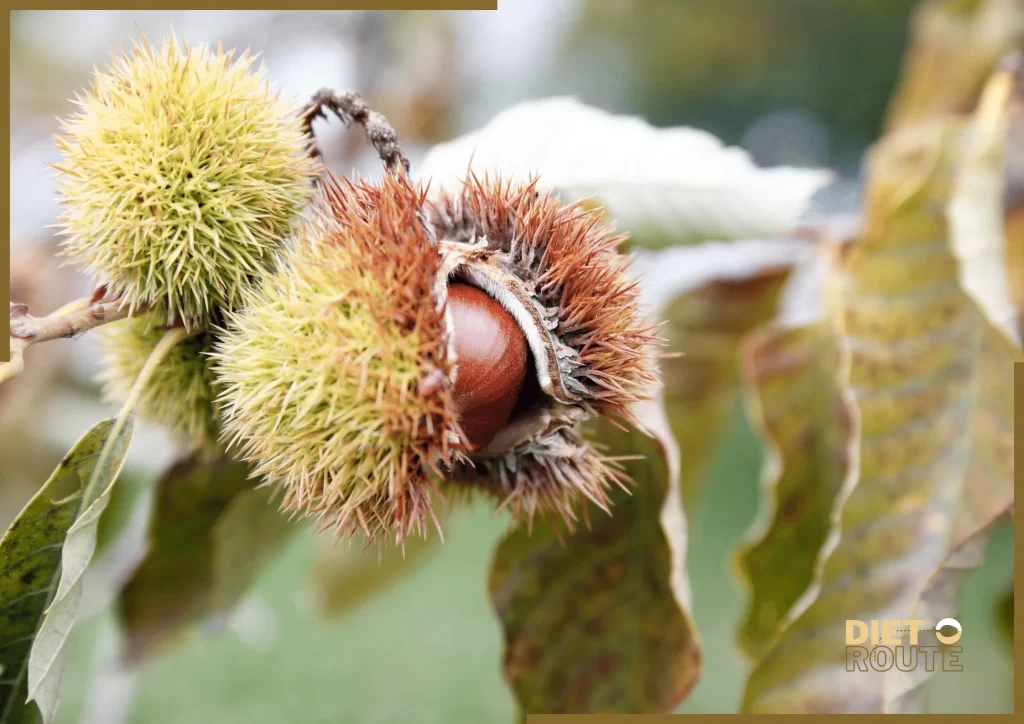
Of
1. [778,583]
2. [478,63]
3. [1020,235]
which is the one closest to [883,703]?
[778,583]

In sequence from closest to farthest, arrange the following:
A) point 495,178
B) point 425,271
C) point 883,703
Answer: point 425,271 → point 495,178 → point 883,703

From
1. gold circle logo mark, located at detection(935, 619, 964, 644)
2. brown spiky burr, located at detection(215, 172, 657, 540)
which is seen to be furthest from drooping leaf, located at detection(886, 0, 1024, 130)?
brown spiky burr, located at detection(215, 172, 657, 540)

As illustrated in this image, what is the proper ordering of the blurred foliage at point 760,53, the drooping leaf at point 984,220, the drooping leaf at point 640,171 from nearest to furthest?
the drooping leaf at point 640,171 < the drooping leaf at point 984,220 < the blurred foliage at point 760,53

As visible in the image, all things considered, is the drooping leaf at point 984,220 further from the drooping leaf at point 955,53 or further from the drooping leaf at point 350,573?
the drooping leaf at point 350,573

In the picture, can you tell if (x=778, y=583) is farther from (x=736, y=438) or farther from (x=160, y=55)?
(x=736, y=438)

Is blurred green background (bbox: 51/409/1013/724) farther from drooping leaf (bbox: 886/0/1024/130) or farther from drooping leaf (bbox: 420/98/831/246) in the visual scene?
drooping leaf (bbox: 420/98/831/246)

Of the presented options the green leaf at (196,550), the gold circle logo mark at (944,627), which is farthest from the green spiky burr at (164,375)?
the gold circle logo mark at (944,627)

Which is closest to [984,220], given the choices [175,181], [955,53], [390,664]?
[955,53]
